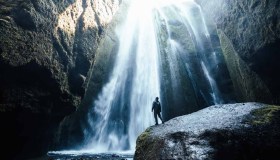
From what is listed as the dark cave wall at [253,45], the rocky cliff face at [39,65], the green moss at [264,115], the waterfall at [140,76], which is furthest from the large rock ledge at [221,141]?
the waterfall at [140,76]

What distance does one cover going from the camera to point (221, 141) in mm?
8633

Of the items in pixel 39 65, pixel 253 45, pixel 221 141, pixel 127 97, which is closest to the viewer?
pixel 221 141

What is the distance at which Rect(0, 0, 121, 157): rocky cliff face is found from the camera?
1211 centimetres

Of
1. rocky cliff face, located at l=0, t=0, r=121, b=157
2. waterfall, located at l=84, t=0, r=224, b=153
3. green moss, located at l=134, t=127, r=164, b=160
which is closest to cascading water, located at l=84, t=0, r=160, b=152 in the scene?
waterfall, located at l=84, t=0, r=224, b=153

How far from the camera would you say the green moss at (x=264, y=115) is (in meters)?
9.86

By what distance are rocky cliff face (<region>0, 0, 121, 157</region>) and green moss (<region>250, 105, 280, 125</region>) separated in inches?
419

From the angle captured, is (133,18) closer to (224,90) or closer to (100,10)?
(100,10)

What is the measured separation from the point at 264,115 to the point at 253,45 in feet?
27.4

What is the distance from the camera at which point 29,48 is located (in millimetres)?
12977

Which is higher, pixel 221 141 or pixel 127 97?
pixel 127 97

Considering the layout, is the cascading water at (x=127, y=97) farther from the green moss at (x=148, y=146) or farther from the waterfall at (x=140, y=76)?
the green moss at (x=148, y=146)

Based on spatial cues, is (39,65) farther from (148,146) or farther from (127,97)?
(127,97)

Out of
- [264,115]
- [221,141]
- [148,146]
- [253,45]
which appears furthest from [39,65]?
[253,45]

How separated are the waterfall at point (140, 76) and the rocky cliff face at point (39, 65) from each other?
474cm
